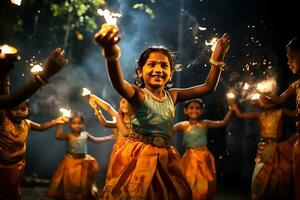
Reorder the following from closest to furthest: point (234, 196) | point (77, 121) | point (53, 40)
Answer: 1. point (77, 121)
2. point (234, 196)
3. point (53, 40)

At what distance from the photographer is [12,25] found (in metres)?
10.3

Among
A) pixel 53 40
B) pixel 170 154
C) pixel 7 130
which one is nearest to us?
pixel 170 154

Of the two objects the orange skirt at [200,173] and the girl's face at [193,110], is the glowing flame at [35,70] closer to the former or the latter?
the orange skirt at [200,173]

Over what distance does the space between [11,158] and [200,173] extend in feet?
12.2

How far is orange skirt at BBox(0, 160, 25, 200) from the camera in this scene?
5.78 metres

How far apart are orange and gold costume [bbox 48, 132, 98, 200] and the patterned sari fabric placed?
211cm

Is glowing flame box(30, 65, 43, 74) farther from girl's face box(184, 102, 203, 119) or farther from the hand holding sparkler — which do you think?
girl's face box(184, 102, 203, 119)

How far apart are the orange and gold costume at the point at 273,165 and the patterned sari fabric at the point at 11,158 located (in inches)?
169

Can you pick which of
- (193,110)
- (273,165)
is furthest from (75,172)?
(273,165)

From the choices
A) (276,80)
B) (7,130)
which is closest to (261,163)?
(276,80)

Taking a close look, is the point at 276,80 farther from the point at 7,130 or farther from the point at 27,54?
the point at 27,54

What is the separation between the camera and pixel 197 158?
307 inches

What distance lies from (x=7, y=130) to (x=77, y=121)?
2.73 m

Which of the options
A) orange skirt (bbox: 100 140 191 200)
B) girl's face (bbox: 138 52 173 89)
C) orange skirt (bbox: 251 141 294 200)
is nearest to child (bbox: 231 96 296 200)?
orange skirt (bbox: 251 141 294 200)
